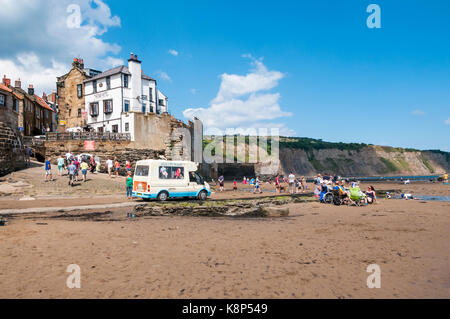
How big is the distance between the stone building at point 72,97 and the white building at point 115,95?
1.56m

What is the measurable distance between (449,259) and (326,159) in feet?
413

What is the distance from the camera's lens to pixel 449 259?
255 inches

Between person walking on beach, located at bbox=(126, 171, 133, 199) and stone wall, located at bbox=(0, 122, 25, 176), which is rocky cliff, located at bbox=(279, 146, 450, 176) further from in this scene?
stone wall, located at bbox=(0, 122, 25, 176)

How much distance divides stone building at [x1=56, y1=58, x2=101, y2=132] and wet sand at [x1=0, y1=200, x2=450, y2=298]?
43.0 metres

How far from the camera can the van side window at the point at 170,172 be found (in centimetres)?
1753

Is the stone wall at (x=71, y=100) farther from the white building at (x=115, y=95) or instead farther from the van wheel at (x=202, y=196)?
the van wheel at (x=202, y=196)

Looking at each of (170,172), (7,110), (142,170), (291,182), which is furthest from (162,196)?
(7,110)

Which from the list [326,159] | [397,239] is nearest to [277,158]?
[326,159]

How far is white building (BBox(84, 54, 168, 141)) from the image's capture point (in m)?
42.7

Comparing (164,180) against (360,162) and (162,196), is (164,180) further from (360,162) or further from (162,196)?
(360,162)

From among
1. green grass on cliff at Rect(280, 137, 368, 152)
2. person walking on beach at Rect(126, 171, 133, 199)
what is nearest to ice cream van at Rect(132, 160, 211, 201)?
person walking on beach at Rect(126, 171, 133, 199)

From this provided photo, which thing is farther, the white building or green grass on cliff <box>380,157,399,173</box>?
green grass on cliff <box>380,157,399,173</box>

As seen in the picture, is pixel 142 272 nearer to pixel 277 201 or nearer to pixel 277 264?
pixel 277 264

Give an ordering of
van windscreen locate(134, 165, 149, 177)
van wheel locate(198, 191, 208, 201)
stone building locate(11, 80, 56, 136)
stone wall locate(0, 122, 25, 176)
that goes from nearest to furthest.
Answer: van windscreen locate(134, 165, 149, 177) < van wheel locate(198, 191, 208, 201) < stone wall locate(0, 122, 25, 176) < stone building locate(11, 80, 56, 136)
